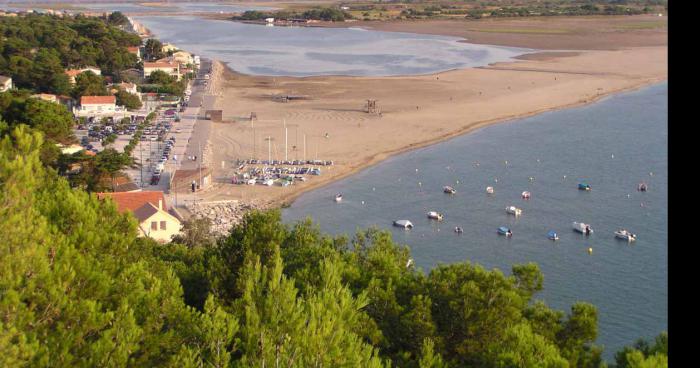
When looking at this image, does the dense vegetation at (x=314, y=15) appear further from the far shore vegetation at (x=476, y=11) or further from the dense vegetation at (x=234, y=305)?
the dense vegetation at (x=234, y=305)

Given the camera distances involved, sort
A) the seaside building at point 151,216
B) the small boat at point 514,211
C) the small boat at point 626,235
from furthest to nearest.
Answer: the small boat at point 514,211
the small boat at point 626,235
the seaside building at point 151,216

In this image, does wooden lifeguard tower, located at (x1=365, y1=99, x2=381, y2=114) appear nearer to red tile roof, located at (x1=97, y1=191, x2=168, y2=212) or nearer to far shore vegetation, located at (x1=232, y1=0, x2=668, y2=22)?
red tile roof, located at (x1=97, y1=191, x2=168, y2=212)

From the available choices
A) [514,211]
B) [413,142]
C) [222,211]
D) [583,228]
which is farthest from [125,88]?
[583,228]

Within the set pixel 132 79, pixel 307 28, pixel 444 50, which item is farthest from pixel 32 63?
pixel 307 28

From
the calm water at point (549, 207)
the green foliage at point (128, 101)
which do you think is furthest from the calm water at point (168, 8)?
the calm water at point (549, 207)

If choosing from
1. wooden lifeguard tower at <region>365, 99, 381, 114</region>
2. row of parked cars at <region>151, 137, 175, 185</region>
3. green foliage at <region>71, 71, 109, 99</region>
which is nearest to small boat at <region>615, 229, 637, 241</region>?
row of parked cars at <region>151, 137, 175, 185</region>

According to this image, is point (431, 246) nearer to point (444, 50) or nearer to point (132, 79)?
point (132, 79)
